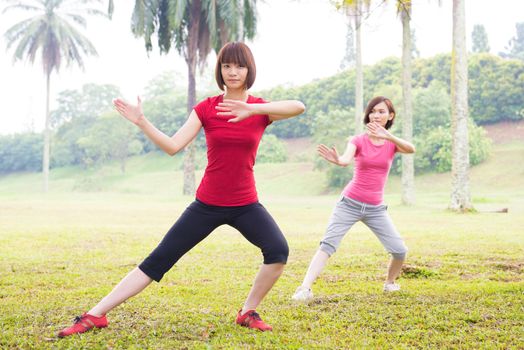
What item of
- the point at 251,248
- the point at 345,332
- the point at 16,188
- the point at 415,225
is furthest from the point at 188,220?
the point at 16,188

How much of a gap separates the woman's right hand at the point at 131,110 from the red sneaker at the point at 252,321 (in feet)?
5.35

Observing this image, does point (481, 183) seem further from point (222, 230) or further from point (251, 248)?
point (251, 248)

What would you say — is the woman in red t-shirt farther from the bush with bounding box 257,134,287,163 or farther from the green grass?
the bush with bounding box 257,134,287,163

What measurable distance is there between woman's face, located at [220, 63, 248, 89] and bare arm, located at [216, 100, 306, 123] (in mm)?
231

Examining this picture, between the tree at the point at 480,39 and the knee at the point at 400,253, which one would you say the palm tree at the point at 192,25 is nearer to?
the knee at the point at 400,253

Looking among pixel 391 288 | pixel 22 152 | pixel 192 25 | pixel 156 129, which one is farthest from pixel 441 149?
pixel 22 152

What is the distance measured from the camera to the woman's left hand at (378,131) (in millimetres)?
5391

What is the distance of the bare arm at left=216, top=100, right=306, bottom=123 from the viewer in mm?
3840

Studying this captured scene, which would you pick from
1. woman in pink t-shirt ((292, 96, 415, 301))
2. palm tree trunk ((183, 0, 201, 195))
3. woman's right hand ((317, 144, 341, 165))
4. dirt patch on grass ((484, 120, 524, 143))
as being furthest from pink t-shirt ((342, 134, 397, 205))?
dirt patch on grass ((484, 120, 524, 143))

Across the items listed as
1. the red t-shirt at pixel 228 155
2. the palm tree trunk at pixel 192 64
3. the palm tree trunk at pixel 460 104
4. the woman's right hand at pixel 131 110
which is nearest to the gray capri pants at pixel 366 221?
the red t-shirt at pixel 228 155

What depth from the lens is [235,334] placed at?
426 centimetres

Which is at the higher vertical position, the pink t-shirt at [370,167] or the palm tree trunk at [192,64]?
the palm tree trunk at [192,64]

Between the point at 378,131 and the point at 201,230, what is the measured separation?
2.04m

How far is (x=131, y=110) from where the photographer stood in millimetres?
3801
